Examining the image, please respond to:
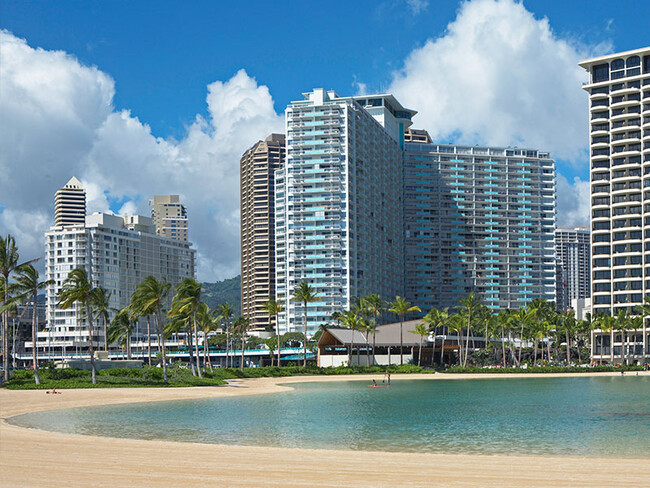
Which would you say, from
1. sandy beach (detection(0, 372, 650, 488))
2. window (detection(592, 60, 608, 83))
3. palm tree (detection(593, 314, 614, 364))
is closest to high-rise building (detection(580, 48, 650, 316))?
window (detection(592, 60, 608, 83))

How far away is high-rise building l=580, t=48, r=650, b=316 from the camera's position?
182 m

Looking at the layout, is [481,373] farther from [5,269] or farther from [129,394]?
[5,269]

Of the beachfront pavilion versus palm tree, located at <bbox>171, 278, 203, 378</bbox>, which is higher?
palm tree, located at <bbox>171, 278, 203, 378</bbox>

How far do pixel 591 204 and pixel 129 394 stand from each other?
142 metres

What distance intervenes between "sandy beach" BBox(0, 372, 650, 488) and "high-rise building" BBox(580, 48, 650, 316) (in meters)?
161

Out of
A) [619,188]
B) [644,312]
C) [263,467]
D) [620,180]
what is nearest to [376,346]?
[644,312]

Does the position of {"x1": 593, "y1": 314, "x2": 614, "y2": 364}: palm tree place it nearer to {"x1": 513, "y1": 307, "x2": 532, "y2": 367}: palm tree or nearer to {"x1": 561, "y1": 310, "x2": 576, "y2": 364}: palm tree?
{"x1": 561, "y1": 310, "x2": 576, "y2": 364}: palm tree

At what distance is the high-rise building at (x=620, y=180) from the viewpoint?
182 meters

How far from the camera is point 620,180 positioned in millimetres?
184250

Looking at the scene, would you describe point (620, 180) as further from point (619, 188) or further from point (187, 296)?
point (187, 296)

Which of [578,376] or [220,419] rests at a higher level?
[220,419]

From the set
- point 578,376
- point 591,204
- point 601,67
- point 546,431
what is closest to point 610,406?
point 546,431

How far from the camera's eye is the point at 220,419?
52.5m

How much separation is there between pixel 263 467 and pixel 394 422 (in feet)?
86.2
